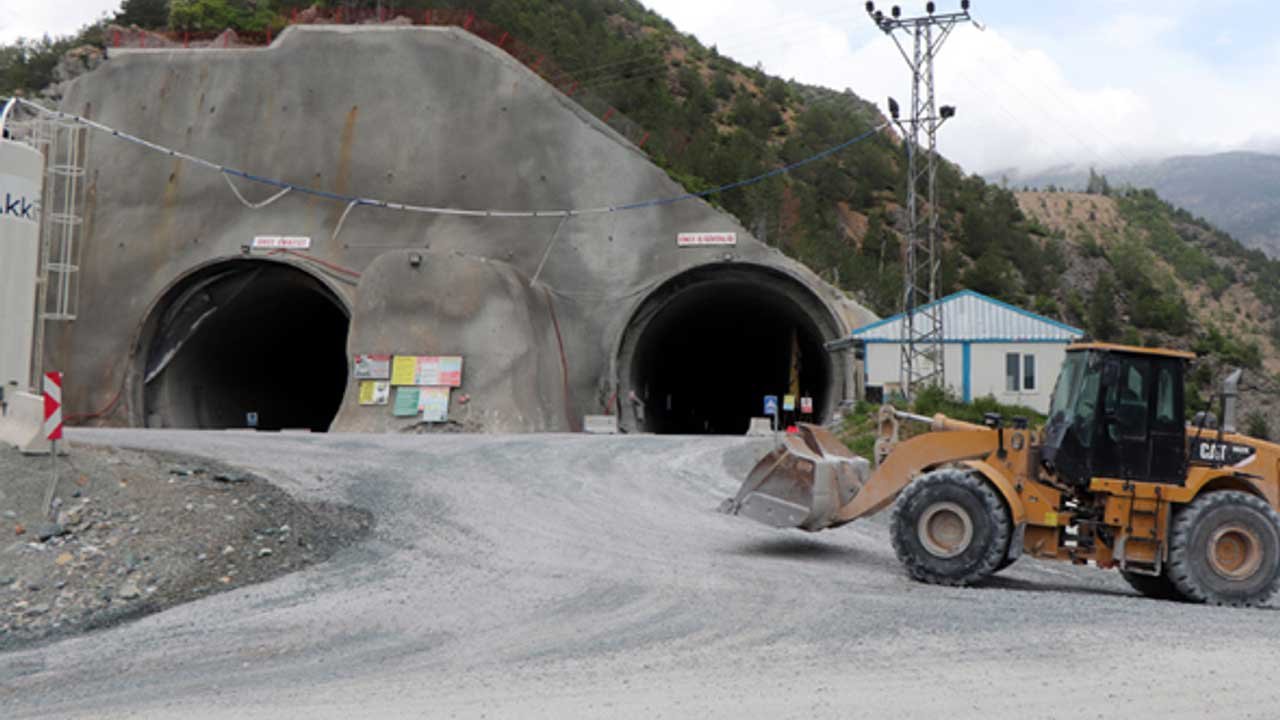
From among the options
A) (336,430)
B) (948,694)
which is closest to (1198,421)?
A: (948,694)

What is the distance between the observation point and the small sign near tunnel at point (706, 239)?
31578mm

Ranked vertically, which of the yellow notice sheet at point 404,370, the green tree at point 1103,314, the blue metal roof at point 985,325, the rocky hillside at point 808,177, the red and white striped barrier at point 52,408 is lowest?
the red and white striped barrier at point 52,408

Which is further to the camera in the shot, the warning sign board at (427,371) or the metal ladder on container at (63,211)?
the metal ladder on container at (63,211)

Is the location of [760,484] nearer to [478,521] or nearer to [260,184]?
[478,521]

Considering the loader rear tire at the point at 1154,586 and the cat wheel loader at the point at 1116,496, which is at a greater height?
the cat wheel loader at the point at 1116,496

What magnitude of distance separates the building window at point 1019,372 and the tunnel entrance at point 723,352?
5.12 metres

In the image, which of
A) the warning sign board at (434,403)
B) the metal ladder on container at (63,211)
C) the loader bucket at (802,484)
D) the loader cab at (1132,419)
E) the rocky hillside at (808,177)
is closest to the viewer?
the loader cab at (1132,419)

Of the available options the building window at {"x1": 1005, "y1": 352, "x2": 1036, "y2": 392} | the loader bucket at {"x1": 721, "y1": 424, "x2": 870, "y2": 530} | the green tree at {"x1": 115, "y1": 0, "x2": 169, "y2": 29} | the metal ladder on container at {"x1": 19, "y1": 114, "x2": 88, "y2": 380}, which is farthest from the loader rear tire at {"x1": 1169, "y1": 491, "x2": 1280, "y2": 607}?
the green tree at {"x1": 115, "y1": 0, "x2": 169, "y2": 29}

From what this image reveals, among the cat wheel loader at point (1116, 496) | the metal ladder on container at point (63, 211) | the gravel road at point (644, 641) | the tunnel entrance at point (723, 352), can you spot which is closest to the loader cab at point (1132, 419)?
the cat wheel loader at point (1116, 496)

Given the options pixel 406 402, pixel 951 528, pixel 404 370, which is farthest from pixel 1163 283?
pixel 951 528

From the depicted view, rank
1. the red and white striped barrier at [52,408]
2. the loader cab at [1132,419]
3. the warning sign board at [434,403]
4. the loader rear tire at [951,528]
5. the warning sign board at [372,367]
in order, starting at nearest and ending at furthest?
the loader cab at [1132,419]
the loader rear tire at [951,528]
the red and white striped barrier at [52,408]
the warning sign board at [434,403]
the warning sign board at [372,367]

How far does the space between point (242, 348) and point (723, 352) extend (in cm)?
1955

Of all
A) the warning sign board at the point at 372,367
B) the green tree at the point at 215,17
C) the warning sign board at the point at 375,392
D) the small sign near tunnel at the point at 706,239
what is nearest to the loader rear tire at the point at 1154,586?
the warning sign board at the point at 375,392

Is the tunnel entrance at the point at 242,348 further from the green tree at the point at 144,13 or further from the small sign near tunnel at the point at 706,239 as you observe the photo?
the green tree at the point at 144,13
